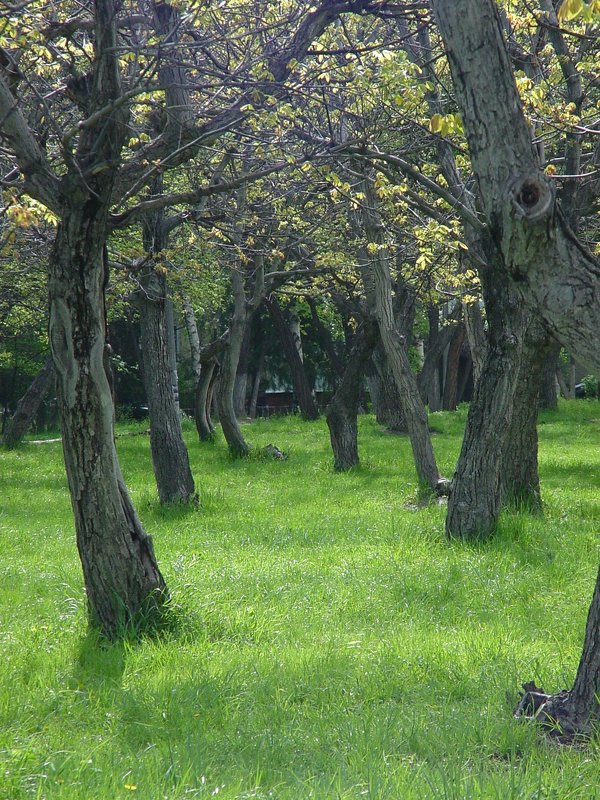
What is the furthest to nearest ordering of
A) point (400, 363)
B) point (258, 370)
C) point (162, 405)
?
point (258, 370)
point (400, 363)
point (162, 405)

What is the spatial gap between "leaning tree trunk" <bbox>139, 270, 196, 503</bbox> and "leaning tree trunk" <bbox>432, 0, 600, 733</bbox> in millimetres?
8990

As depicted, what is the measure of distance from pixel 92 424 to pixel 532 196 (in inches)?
145

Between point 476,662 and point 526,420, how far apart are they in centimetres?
599

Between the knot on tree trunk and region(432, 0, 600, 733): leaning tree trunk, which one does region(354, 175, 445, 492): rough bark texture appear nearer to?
region(432, 0, 600, 733): leaning tree trunk

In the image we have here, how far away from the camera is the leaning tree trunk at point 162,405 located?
41.3ft

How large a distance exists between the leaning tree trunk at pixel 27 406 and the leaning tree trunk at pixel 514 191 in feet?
62.0

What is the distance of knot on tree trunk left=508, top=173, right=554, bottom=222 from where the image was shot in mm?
3695

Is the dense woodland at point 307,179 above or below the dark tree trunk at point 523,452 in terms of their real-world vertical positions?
above

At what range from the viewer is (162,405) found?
12.8 metres

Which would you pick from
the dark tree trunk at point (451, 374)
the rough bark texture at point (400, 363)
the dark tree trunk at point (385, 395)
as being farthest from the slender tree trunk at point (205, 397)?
the dark tree trunk at point (451, 374)

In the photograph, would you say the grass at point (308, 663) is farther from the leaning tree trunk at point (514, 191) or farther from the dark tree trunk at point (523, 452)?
the leaning tree trunk at point (514, 191)

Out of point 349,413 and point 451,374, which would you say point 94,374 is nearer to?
point 349,413

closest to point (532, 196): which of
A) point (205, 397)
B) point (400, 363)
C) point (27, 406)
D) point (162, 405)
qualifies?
point (400, 363)

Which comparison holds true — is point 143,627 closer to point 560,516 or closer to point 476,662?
point 476,662
